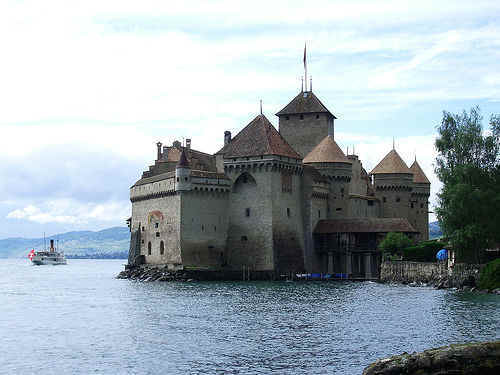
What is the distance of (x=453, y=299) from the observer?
5016 cm

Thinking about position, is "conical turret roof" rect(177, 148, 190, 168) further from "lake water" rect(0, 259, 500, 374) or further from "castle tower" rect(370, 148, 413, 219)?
"castle tower" rect(370, 148, 413, 219)

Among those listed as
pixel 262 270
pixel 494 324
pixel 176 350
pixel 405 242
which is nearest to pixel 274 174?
pixel 262 270

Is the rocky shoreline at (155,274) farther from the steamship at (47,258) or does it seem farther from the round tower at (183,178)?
the steamship at (47,258)

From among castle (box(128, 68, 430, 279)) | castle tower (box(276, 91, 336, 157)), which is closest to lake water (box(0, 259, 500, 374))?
castle (box(128, 68, 430, 279))

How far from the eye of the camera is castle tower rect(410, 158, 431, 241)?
9538cm

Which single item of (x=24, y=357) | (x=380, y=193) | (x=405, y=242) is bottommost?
(x=24, y=357)

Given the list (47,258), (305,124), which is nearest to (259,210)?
(305,124)

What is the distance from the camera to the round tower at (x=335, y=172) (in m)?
81.8

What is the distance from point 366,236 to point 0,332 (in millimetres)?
46095

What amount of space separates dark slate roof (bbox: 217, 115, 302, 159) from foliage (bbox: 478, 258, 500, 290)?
897 inches

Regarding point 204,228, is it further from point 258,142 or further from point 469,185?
point 469,185

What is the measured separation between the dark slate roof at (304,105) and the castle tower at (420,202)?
1542 cm

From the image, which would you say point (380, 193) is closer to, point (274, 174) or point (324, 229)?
point (324, 229)

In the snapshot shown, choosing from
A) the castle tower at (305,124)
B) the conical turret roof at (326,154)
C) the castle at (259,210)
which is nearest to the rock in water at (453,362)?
the castle at (259,210)
